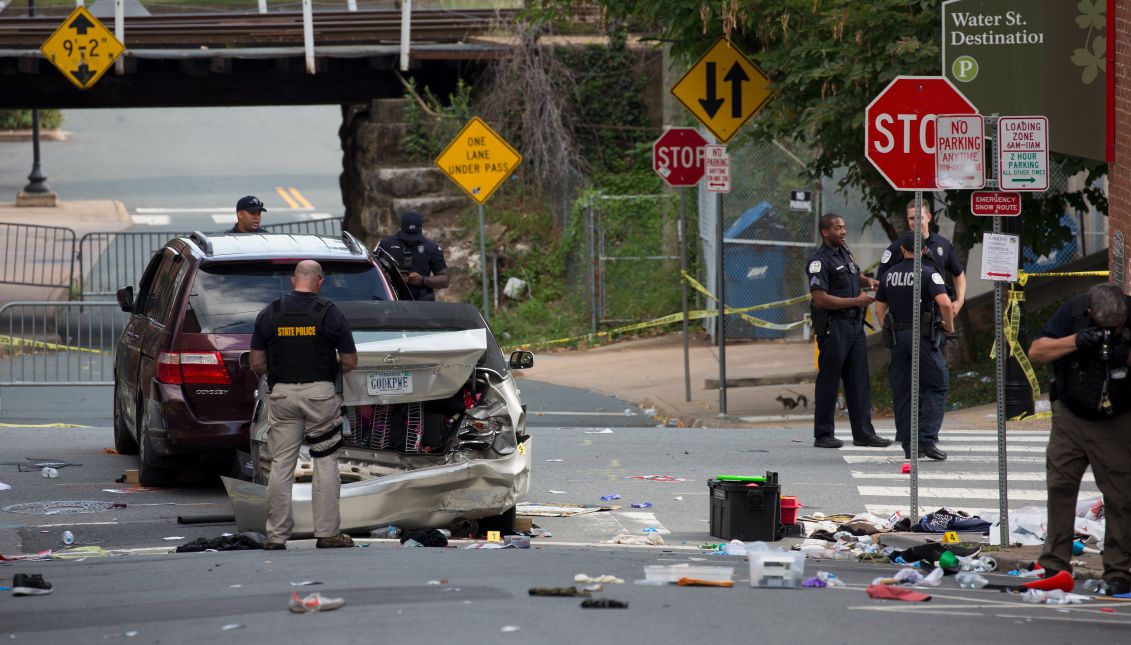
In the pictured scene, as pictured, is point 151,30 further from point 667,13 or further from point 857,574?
point 857,574

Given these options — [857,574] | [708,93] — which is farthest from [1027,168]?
[708,93]

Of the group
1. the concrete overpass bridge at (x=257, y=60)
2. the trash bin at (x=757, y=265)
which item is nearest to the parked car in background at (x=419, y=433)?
the trash bin at (x=757, y=265)

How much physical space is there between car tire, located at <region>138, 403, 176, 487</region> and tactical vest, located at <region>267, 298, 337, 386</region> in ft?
8.79

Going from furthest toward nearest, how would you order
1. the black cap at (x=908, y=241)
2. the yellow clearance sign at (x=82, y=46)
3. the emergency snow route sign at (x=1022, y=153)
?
1. the yellow clearance sign at (x=82, y=46)
2. the black cap at (x=908, y=241)
3. the emergency snow route sign at (x=1022, y=153)

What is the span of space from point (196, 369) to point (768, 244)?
13748 mm

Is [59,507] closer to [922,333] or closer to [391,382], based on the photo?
[391,382]

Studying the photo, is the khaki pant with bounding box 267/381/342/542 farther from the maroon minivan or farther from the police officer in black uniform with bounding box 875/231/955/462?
the police officer in black uniform with bounding box 875/231/955/462

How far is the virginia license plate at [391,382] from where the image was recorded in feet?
29.6

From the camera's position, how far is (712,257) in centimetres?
2389

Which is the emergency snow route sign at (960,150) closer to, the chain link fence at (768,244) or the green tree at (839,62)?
the green tree at (839,62)

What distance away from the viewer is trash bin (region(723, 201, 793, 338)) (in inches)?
910

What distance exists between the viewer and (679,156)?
17.6m

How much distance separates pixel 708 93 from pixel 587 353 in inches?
297

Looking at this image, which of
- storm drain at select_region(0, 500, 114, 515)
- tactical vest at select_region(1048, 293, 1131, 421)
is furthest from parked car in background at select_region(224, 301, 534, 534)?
tactical vest at select_region(1048, 293, 1131, 421)
